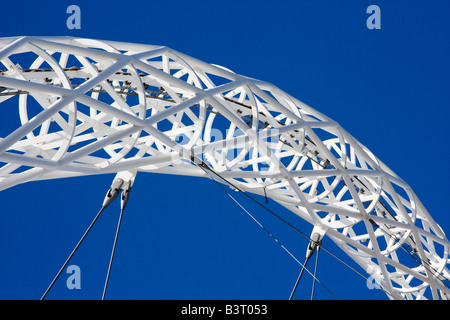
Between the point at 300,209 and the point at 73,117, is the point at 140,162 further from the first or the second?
the point at 300,209

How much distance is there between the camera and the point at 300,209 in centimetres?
4012

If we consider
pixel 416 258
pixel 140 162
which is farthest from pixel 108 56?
pixel 416 258

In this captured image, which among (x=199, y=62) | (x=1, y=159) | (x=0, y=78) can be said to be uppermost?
(x=199, y=62)

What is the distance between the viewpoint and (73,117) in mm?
22516

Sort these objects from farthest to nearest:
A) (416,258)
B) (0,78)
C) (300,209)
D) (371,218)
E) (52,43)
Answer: (416,258) < (300,209) < (371,218) < (52,43) < (0,78)
